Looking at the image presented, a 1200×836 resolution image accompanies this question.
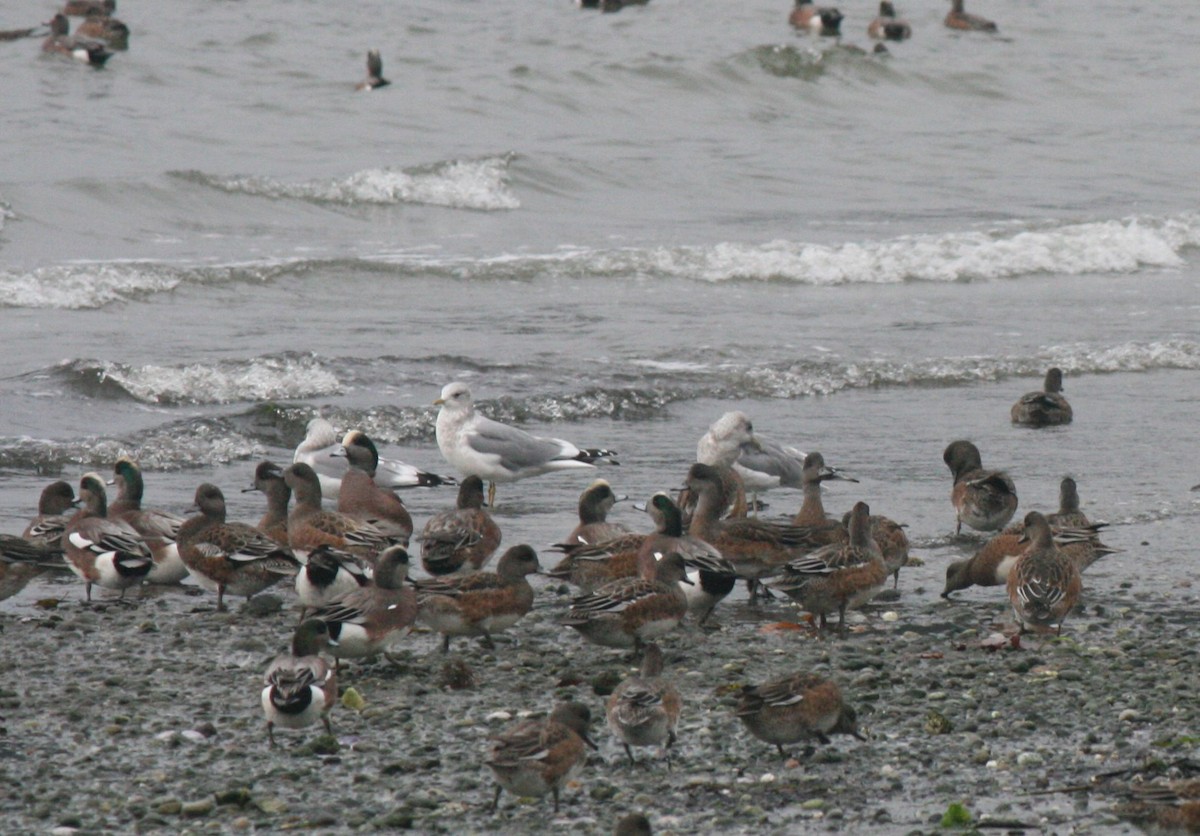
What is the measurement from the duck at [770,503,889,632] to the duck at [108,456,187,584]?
327cm

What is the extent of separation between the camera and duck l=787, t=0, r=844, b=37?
1547 inches

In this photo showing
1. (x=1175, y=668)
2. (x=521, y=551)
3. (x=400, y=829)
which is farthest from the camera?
(x=521, y=551)

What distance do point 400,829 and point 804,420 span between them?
938 cm

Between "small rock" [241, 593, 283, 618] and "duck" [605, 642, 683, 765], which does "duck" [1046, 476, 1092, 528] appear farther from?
"small rock" [241, 593, 283, 618]

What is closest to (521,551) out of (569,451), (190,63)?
(569,451)

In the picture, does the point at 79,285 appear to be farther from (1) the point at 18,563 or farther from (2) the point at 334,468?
(1) the point at 18,563

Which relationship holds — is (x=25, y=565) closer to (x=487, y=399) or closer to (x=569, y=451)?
(x=569, y=451)

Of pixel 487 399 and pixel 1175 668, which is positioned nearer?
pixel 1175 668

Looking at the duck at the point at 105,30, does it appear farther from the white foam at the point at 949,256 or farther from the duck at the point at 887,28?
the duck at the point at 887,28

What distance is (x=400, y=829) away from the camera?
6.37 meters

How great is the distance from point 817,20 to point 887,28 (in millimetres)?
1926

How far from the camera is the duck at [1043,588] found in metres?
8.72

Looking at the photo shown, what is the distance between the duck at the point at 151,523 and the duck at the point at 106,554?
155 millimetres

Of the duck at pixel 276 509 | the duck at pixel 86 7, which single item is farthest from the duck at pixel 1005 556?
the duck at pixel 86 7
